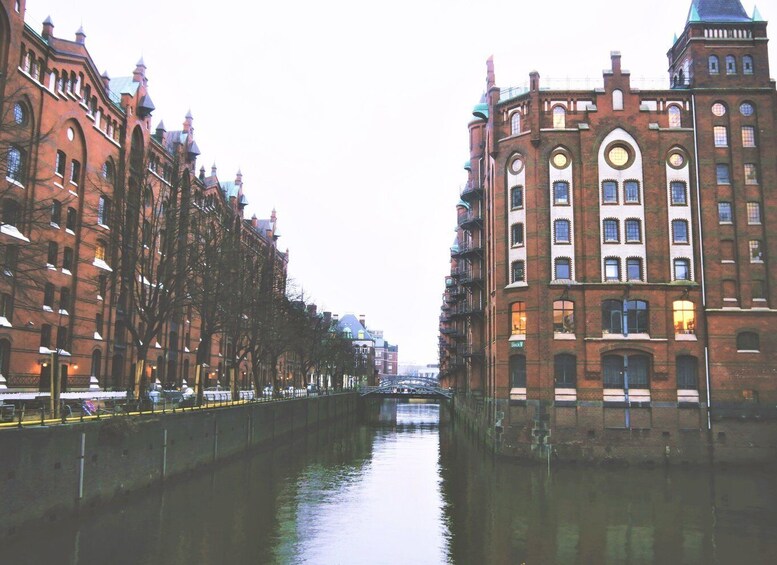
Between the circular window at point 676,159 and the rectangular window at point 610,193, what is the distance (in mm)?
3605

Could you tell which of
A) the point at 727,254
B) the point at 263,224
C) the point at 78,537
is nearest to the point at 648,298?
the point at 727,254

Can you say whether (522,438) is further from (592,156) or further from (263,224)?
(263,224)

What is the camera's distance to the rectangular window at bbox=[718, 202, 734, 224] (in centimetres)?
3938

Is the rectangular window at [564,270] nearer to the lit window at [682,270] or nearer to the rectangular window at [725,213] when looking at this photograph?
the lit window at [682,270]

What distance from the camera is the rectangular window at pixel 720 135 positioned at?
40000 mm

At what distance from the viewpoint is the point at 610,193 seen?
40.2 metres

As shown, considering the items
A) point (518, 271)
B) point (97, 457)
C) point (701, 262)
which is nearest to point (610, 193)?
point (701, 262)

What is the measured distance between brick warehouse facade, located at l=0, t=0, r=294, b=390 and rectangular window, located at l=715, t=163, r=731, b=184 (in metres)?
30.4

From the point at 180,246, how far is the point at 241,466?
12649 mm

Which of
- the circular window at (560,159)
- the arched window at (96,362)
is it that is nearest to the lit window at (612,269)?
the circular window at (560,159)

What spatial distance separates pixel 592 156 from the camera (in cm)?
4022

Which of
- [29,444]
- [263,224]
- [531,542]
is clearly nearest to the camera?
[29,444]

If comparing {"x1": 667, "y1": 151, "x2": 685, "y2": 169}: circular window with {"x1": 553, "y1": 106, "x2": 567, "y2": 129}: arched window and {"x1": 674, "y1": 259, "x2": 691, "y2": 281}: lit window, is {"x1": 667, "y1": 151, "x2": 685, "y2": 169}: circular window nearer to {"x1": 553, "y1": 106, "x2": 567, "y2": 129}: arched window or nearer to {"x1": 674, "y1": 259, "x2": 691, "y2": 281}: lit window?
{"x1": 674, "y1": 259, "x2": 691, "y2": 281}: lit window

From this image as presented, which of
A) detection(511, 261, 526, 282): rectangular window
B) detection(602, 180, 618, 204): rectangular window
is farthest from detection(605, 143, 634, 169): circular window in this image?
detection(511, 261, 526, 282): rectangular window
